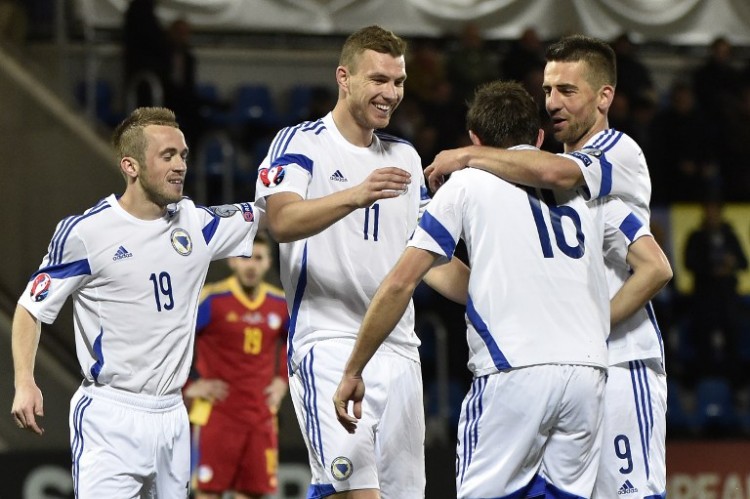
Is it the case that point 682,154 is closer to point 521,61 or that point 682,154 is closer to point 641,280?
point 521,61

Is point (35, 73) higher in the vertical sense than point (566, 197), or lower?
higher

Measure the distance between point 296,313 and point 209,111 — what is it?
281 inches

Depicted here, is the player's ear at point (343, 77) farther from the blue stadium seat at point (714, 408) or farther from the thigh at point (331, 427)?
the blue stadium seat at point (714, 408)

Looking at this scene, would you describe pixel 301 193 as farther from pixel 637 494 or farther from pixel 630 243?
pixel 637 494

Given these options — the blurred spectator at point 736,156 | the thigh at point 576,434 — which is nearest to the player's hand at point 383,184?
the thigh at point 576,434

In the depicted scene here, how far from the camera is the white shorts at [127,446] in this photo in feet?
17.2

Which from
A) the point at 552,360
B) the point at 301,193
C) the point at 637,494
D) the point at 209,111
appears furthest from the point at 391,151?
the point at 209,111

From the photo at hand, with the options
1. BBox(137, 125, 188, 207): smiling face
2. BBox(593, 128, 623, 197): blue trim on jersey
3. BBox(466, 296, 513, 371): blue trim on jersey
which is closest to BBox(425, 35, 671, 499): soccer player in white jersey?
BBox(593, 128, 623, 197): blue trim on jersey

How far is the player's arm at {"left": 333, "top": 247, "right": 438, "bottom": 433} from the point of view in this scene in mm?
4652

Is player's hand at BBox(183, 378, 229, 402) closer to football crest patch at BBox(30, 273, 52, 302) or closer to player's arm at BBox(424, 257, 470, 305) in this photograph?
football crest patch at BBox(30, 273, 52, 302)

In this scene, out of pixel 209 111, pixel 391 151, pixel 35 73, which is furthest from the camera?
pixel 209 111

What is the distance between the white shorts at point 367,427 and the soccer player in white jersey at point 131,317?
0.56 metres

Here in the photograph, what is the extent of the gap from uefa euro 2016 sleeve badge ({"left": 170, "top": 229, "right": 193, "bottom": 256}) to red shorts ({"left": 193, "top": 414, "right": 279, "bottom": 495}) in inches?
143

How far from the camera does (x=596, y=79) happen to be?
5.32 metres
